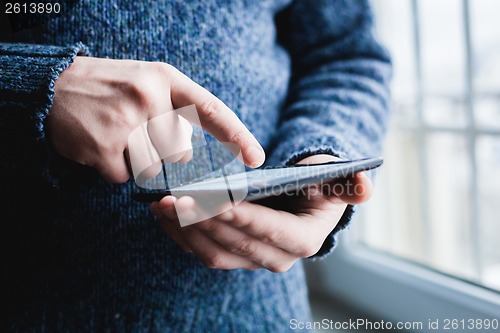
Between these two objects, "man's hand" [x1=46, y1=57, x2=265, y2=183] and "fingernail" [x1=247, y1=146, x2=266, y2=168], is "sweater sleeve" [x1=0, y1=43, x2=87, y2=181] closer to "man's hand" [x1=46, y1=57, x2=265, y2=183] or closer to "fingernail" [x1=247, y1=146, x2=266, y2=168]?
"man's hand" [x1=46, y1=57, x2=265, y2=183]

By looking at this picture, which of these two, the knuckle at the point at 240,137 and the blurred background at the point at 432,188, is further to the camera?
the blurred background at the point at 432,188

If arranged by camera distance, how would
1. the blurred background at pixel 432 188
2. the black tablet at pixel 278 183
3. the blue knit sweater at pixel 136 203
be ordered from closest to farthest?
the black tablet at pixel 278 183 → the blue knit sweater at pixel 136 203 → the blurred background at pixel 432 188

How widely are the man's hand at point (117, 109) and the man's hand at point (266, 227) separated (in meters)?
0.05

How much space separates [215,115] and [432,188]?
0.61 metres

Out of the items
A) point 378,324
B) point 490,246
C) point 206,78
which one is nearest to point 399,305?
point 378,324

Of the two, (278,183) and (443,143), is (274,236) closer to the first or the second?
(278,183)

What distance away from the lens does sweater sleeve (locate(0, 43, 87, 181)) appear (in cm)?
33

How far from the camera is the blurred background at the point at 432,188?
64 centimetres

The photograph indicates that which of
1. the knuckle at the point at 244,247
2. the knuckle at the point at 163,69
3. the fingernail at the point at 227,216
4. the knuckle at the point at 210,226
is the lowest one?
the knuckle at the point at 244,247

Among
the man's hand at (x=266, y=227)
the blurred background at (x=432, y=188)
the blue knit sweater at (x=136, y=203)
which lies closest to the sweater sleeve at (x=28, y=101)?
the blue knit sweater at (x=136, y=203)

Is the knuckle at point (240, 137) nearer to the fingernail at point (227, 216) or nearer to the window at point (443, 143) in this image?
the fingernail at point (227, 216)

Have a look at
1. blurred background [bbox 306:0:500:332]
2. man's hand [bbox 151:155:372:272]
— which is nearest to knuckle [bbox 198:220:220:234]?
man's hand [bbox 151:155:372:272]

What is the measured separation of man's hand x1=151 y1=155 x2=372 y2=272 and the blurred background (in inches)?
13.9

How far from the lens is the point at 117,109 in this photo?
12.5 inches
